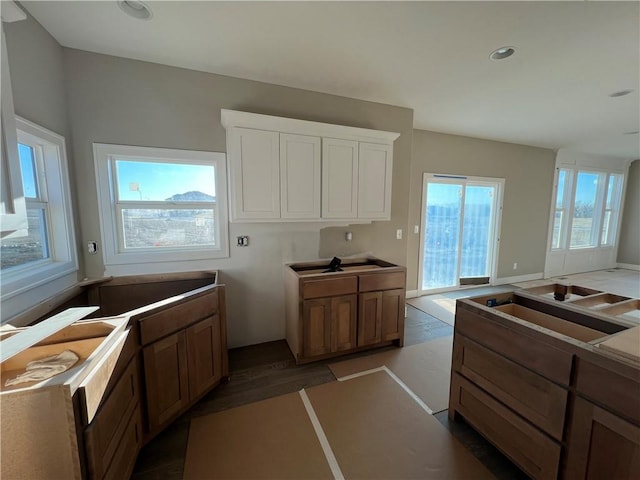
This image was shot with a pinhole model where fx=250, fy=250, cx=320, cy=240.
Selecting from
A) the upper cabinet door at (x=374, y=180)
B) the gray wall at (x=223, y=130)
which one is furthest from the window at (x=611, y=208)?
the upper cabinet door at (x=374, y=180)

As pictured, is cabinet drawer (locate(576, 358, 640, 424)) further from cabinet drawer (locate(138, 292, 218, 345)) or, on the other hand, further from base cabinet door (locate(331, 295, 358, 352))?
cabinet drawer (locate(138, 292, 218, 345))

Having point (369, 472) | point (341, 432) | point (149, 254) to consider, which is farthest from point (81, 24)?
point (369, 472)

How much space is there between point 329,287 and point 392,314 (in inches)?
33.0

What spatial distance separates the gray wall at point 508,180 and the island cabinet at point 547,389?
2.70 meters

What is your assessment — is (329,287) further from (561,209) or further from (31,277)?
(561,209)

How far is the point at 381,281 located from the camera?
2658mm

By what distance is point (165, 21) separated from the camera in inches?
70.2

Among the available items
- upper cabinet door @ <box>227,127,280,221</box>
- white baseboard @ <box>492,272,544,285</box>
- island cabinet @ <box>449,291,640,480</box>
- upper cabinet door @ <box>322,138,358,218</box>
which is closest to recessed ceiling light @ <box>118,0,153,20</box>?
upper cabinet door @ <box>227,127,280,221</box>

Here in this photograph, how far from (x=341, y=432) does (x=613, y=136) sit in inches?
252

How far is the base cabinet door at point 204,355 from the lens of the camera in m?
1.84

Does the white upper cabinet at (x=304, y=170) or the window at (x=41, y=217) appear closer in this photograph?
the window at (x=41, y=217)

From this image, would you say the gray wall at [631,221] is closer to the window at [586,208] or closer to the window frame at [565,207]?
the window at [586,208]

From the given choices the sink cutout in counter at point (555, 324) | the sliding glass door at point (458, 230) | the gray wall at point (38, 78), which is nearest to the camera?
the sink cutout in counter at point (555, 324)

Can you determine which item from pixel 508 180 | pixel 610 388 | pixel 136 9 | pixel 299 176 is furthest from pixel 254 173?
pixel 508 180
